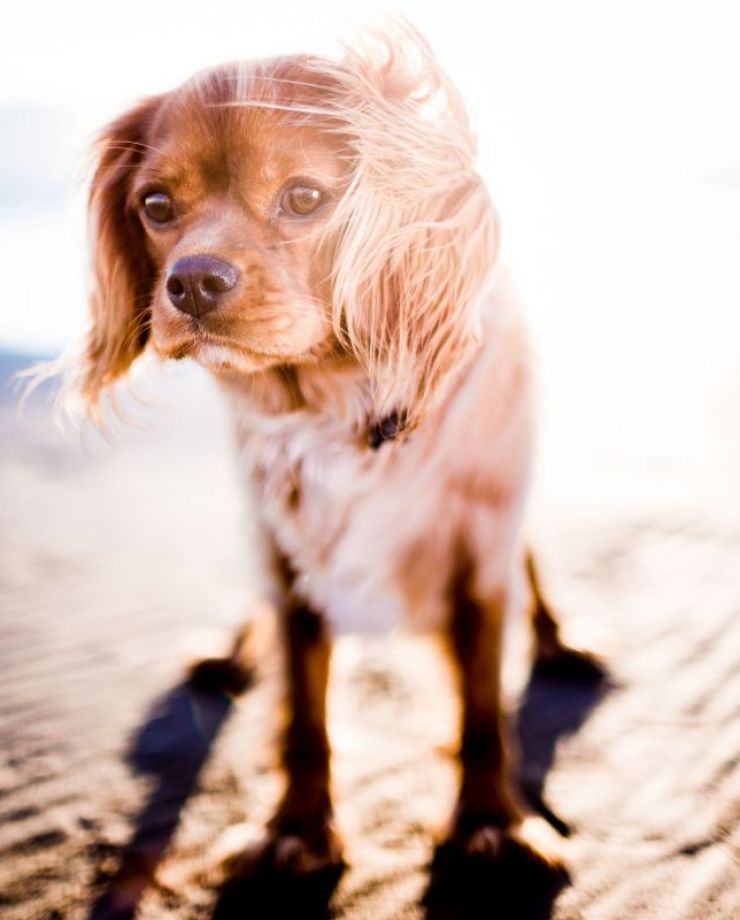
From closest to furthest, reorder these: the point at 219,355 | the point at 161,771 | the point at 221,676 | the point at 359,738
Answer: the point at 219,355
the point at 161,771
the point at 359,738
the point at 221,676

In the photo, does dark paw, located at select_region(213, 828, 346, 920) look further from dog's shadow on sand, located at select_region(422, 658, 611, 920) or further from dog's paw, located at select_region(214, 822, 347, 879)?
dog's shadow on sand, located at select_region(422, 658, 611, 920)

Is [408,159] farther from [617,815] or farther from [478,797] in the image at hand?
[617,815]

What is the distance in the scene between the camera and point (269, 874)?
202cm

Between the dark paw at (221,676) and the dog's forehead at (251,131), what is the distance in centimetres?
200

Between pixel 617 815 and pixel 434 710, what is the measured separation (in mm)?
725

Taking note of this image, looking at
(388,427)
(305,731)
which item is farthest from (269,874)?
(388,427)

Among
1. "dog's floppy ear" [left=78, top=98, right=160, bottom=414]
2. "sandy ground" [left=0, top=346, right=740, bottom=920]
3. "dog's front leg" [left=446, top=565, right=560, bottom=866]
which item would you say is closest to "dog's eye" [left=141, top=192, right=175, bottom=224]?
"dog's floppy ear" [left=78, top=98, right=160, bottom=414]

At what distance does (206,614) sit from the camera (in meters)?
3.53

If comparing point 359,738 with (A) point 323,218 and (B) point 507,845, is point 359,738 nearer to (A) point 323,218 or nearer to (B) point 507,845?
(B) point 507,845

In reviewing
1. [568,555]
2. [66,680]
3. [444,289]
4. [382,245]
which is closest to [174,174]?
[382,245]

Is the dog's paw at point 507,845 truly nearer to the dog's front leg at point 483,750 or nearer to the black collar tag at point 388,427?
the dog's front leg at point 483,750

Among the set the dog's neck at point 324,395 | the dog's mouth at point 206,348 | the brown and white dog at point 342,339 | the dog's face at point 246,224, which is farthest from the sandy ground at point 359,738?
the dog's face at point 246,224

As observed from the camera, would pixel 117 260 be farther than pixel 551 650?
No

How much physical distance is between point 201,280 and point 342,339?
36cm
